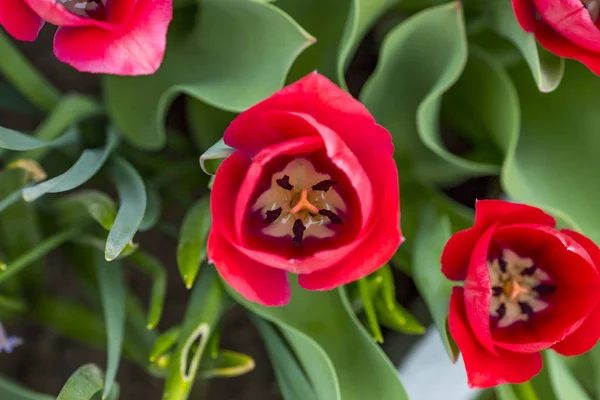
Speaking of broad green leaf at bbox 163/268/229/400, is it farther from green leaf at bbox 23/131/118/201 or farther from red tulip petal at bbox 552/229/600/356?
red tulip petal at bbox 552/229/600/356

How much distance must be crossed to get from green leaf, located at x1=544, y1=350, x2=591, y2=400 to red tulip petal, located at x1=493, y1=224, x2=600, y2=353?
0.08 meters

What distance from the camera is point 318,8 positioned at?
25.5 inches

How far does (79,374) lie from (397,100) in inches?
15.4

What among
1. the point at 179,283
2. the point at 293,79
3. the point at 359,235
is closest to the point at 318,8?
the point at 293,79

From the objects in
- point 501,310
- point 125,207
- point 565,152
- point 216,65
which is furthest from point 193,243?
point 565,152

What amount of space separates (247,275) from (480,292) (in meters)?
0.16

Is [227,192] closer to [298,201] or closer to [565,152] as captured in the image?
[298,201]

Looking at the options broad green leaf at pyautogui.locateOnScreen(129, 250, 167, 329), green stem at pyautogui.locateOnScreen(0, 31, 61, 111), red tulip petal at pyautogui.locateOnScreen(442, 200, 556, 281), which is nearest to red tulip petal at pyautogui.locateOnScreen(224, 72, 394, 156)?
red tulip petal at pyautogui.locateOnScreen(442, 200, 556, 281)

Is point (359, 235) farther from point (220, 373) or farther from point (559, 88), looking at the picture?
point (559, 88)

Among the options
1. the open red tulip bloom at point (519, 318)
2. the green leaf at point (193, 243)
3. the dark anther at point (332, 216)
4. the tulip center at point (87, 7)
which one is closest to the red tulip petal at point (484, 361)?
the open red tulip bloom at point (519, 318)

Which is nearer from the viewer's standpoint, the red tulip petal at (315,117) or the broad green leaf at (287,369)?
the red tulip petal at (315,117)

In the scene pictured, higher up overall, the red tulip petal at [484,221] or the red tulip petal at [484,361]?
the red tulip petal at [484,221]

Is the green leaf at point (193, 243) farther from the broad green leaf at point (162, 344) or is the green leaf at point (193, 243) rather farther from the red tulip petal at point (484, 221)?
the red tulip petal at point (484, 221)

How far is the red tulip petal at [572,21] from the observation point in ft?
1.56
